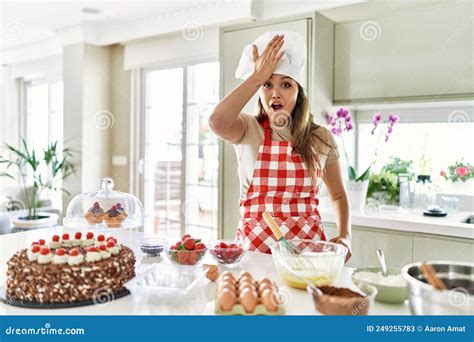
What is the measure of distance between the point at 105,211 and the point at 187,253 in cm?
39

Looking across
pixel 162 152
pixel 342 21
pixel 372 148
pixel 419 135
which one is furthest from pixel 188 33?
pixel 419 135

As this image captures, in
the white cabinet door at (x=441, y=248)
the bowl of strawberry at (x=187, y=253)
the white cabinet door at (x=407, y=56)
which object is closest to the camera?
the bowl of strawberry at (x=187, y=253)

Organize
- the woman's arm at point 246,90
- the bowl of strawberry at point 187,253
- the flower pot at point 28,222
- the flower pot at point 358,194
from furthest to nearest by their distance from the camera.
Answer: the flower pot at point 28,222 → the flower pot at point 358,194 → the woman's arm at point 246,90 → the bowl of strawberry at point 187,253

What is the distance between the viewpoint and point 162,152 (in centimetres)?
404

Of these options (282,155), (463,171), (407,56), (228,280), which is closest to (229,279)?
(228,280)

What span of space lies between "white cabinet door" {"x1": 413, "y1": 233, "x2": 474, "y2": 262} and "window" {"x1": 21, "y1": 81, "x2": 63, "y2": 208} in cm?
379

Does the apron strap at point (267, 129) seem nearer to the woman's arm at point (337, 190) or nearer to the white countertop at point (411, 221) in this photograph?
the woman's arm at point (337, 190)

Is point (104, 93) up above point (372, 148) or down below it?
above

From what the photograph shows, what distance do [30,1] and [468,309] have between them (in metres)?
3.68

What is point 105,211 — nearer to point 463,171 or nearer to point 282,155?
point 282,155

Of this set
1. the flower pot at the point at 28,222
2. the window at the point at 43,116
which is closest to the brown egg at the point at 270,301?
the flower pot at the point at 28,222

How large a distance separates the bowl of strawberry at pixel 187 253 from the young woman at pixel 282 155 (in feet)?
0.98

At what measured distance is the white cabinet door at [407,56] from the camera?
228 cm
